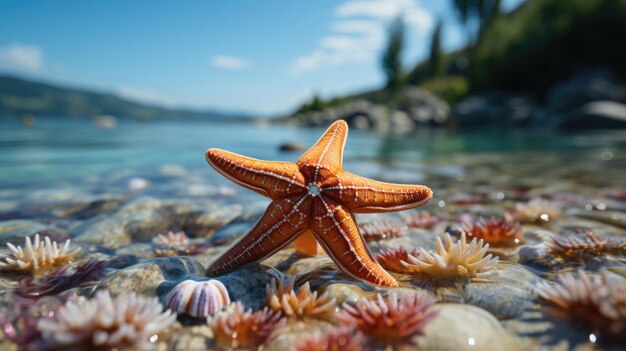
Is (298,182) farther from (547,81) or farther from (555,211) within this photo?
(547,81)

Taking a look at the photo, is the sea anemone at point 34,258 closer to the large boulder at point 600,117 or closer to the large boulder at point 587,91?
the large boulder at point 600,117

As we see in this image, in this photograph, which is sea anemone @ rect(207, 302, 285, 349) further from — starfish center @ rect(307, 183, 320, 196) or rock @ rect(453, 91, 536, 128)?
rock @ rect(453, 91, 536, 128)

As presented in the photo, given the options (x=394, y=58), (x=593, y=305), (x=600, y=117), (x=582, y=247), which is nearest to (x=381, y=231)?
(x=582, y=247)

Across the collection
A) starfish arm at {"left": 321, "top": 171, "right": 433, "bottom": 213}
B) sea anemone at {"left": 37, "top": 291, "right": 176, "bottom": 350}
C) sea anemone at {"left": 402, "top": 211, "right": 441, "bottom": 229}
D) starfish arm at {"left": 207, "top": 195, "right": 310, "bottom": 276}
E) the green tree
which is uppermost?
the green tree

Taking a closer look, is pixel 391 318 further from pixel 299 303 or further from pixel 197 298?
pixel 197 298

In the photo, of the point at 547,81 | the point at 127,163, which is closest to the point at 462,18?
the point at 547,81

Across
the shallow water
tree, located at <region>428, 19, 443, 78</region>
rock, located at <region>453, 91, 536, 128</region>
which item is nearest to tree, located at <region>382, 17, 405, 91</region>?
tree, located at <region>428, 19, 443, 78</region>
